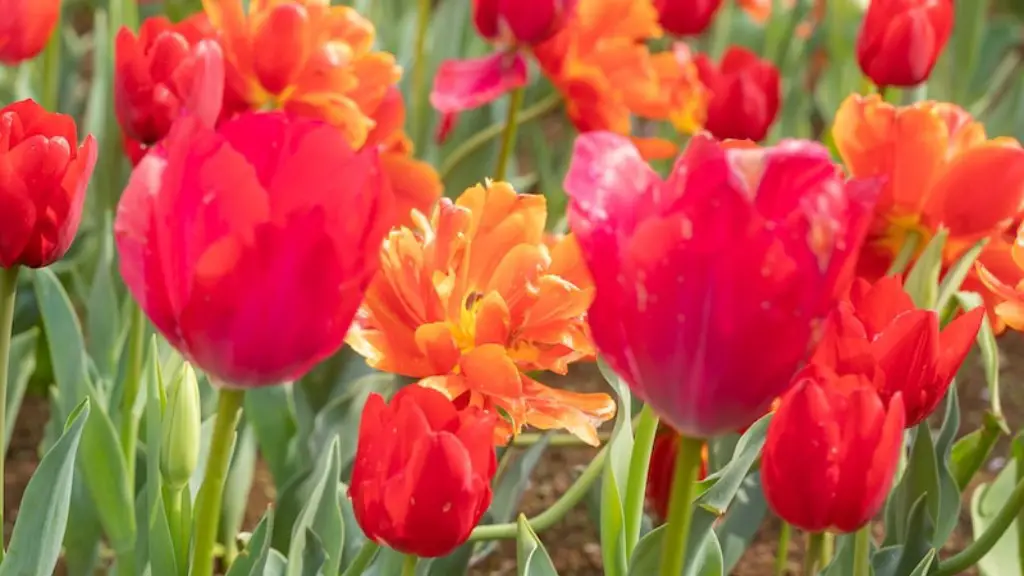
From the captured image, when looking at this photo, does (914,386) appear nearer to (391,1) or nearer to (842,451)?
(842,451)

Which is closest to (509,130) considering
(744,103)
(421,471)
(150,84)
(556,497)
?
(744,103)

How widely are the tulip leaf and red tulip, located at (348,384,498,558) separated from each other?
0.92 feet

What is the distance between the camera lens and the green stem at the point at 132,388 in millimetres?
783

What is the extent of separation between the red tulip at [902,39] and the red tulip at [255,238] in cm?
54

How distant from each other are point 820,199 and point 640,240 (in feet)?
0.17

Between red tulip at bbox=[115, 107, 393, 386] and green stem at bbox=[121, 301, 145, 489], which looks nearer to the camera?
red tulip at bbox=[115, 107, 393, 386]

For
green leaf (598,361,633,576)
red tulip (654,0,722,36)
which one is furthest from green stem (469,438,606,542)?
red tulip (654,0,722,36)

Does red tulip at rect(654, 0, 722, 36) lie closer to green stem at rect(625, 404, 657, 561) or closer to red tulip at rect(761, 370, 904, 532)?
green stem at rect(625, 404, 657, 561)

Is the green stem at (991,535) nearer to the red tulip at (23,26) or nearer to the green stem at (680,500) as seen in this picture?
the green stem at (680,500)

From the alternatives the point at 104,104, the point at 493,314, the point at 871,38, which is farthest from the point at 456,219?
the point at 104,104

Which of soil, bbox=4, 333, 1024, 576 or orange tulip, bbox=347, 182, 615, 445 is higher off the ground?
orange tulip, bbox=347, 182, 615, 445

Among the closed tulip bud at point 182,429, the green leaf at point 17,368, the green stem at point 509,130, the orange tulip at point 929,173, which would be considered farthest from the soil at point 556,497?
the closed tulip bud at point 182,429

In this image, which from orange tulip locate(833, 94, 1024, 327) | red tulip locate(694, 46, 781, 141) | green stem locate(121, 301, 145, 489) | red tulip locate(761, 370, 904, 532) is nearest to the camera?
red tulip locate(761, 370, 904, 532)

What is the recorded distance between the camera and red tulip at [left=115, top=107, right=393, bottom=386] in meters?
0.39
